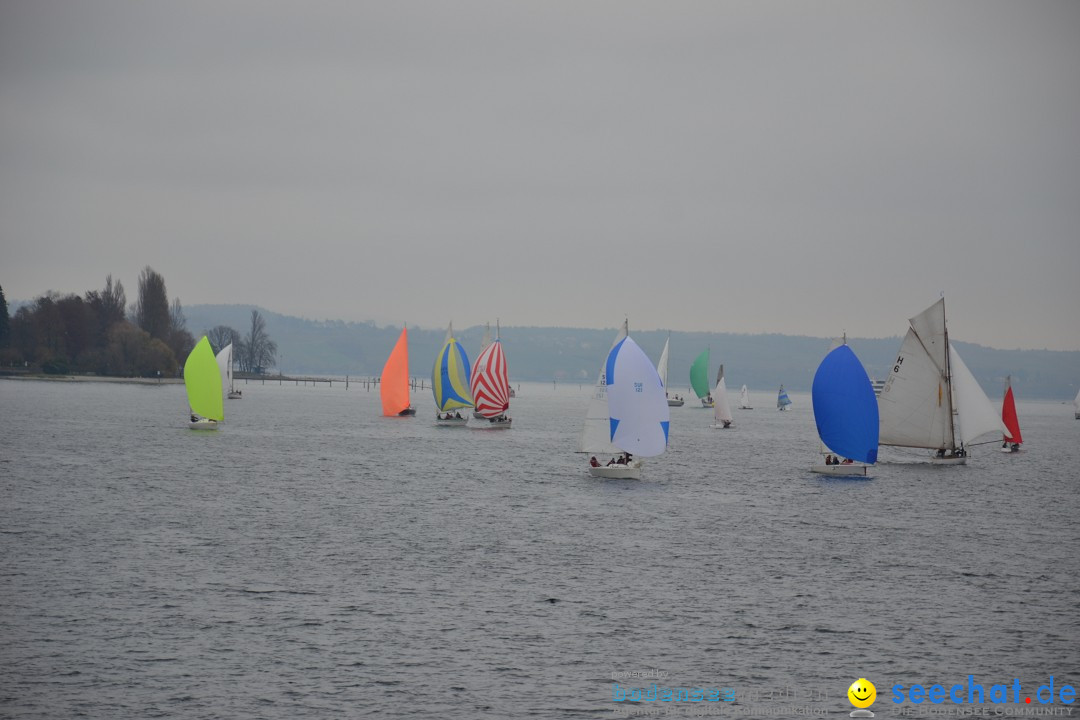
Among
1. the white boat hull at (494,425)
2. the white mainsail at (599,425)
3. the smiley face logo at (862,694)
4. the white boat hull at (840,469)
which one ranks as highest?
the white mainsail at (599,425)

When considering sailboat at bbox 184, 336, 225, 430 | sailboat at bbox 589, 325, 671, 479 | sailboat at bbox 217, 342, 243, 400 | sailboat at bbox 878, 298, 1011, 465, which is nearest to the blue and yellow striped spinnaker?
sailboat at bbox 184, 336, 225, 430

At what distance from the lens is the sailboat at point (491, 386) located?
96312 millimetres

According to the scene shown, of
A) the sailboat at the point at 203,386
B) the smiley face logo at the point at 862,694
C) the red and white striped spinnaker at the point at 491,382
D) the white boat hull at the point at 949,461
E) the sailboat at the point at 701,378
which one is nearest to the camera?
the smiley face logo at the point at 862,694

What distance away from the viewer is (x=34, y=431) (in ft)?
270

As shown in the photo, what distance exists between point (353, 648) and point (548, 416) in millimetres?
124769

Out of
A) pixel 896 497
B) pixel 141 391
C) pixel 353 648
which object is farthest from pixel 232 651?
pixel 141 391

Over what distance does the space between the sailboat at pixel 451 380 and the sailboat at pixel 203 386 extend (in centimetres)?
1927

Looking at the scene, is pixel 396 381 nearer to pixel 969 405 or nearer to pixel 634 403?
pixel 634 403

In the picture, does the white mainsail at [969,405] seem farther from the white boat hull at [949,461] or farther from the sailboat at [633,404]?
the sailboat at [633,404]

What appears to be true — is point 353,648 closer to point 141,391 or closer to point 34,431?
point 34,431

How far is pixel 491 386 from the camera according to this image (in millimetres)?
100000

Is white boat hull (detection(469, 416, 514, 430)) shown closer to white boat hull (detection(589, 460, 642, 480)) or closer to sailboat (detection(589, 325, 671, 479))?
white boat hull (detection(589, 460, 642, 480))

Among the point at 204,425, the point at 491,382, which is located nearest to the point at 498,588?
the point at 204,425

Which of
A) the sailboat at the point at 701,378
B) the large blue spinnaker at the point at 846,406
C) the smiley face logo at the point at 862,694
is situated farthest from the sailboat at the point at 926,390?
the sailboat at the point at 701,378
